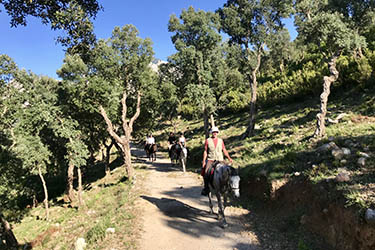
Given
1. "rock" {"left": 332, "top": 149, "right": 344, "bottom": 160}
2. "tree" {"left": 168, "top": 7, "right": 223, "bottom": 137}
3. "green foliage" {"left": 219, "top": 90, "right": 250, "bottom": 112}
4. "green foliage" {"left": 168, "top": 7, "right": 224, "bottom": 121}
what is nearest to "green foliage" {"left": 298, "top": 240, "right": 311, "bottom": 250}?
"rock" {"left": 332, "top": 149, "right": 344, "bottom": 160}

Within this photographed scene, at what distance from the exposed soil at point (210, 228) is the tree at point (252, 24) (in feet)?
33.8

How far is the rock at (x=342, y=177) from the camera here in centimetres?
596

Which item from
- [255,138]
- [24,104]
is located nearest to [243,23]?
[255,138]

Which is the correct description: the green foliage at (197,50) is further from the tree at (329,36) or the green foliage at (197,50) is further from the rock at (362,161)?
the rock at (362,161)

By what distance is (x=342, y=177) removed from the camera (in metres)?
6.05

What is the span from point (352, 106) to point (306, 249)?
13.3 m

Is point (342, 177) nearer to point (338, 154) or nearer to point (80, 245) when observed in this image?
point (338, 154)

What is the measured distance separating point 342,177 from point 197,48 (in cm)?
1529

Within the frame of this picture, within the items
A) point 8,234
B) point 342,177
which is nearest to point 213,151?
point 342,177

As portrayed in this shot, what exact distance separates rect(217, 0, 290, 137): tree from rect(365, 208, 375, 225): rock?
1311 cm

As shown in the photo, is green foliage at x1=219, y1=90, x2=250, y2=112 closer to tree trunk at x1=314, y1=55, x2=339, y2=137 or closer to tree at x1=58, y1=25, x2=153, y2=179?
tree at x1=58, y1=25, x2=153, y2=179

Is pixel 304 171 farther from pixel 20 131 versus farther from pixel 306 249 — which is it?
pixel 20 131

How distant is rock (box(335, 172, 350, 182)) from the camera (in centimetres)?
596

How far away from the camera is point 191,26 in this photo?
17.9m
